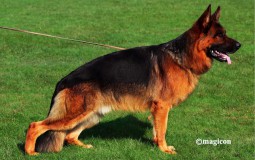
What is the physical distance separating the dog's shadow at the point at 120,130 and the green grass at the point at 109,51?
2cm

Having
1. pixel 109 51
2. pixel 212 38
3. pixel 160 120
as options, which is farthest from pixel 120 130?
pixel 109 51

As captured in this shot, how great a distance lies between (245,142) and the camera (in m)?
7.25

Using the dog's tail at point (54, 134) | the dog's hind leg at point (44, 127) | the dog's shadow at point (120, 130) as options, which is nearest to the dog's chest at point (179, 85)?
the dog's shadow at point (120, 130)

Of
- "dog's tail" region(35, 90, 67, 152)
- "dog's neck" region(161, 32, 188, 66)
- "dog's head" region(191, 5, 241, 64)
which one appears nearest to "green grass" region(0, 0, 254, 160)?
"dog's tail" region(35, 90, 67, 152)

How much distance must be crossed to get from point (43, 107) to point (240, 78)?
5.77m

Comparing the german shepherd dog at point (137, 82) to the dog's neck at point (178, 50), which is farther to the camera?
the dog's neck at point (178, 50)

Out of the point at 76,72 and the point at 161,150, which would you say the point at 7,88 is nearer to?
the point at 76,72

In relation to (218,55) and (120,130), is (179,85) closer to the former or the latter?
(218,55)

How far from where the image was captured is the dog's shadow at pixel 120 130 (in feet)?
24.4

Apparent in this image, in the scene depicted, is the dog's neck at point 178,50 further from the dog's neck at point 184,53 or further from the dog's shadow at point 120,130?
the dog's shadow at point 120,130

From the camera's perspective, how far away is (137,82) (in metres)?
6.56

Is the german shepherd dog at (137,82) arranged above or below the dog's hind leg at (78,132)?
above

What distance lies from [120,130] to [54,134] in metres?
1.72

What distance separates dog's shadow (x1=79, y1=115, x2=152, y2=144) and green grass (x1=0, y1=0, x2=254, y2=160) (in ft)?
0.06
